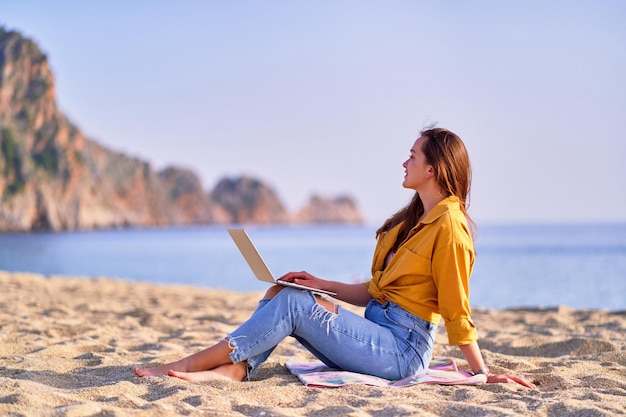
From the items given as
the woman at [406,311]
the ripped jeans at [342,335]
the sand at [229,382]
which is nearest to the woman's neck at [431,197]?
the woman at [406,311]

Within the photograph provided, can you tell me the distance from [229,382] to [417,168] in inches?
57.8

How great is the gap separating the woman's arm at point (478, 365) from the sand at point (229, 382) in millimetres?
77

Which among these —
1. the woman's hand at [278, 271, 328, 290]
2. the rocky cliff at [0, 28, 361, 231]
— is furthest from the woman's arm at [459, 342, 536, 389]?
the rocky cliff at [0, 28, 361, 231]

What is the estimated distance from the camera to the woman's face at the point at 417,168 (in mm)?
3467

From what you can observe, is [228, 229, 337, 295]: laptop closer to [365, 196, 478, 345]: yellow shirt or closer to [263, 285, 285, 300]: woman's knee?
[263, 285, 285, 300]: woman's knee

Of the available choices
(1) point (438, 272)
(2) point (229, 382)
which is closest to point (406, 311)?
(1) point (438, 272)

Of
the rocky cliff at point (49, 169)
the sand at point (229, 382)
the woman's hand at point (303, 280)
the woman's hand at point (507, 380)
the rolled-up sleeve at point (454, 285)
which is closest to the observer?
the sand at point (229, 382)

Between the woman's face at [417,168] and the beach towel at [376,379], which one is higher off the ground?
the woman's face at [417,168]

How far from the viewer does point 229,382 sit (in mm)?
3430

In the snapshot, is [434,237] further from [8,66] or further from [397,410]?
[8,66]

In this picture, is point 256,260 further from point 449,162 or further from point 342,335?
point 449,162

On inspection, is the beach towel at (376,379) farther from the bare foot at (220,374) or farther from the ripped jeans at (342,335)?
the bare foot at (220,374)

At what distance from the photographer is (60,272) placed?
20.2 m

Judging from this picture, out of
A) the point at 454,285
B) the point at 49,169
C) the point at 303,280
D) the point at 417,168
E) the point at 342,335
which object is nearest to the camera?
the point at 454,285
